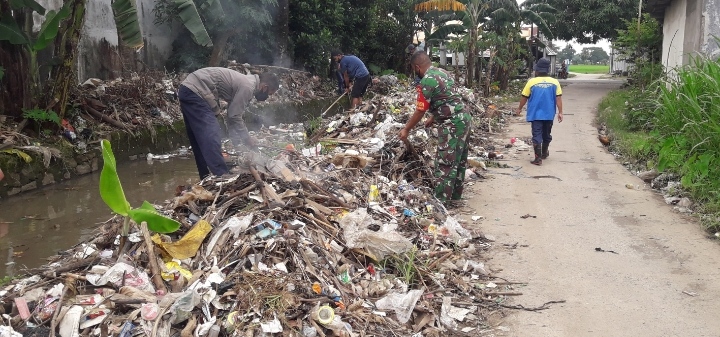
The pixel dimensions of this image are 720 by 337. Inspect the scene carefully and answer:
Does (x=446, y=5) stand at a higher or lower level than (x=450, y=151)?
higher

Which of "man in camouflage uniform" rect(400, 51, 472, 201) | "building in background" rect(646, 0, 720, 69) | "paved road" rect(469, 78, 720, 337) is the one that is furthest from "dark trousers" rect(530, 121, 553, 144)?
"man in camouflage uniform" rect(400, 51, 472, 201)

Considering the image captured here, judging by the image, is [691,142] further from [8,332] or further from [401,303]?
[8,332]

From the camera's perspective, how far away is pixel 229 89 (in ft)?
19.8

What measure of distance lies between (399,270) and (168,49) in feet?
38.5

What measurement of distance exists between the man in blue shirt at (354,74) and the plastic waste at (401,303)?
26.2 feet

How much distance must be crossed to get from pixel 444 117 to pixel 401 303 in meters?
2.86

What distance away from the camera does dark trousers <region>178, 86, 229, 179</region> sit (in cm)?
578

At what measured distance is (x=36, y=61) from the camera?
358 inches

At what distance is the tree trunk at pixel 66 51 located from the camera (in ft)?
28.7

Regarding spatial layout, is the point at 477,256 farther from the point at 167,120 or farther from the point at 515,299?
the point at 167,120

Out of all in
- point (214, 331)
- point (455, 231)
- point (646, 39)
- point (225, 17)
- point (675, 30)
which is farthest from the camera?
point (646, 39)

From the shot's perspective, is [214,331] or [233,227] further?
[233,227]

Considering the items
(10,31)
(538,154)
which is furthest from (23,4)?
(538,154)

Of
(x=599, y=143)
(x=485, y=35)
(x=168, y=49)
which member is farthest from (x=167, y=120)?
(x=485, y=35)
